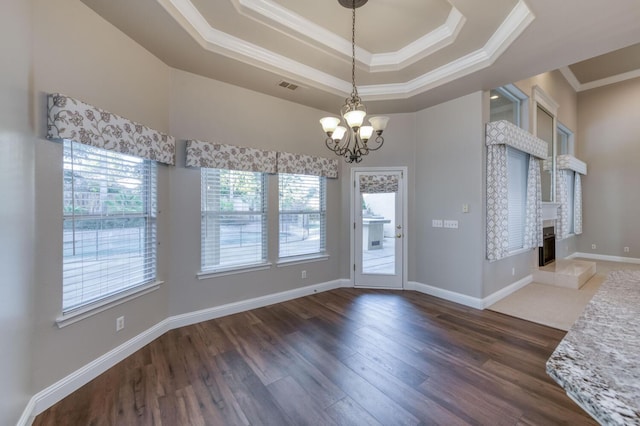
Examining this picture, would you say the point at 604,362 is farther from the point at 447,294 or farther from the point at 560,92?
the point at 560,92

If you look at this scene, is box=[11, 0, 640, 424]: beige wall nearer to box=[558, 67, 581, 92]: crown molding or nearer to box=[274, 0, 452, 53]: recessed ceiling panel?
box=[558, 67, 581, 92]: crown molding

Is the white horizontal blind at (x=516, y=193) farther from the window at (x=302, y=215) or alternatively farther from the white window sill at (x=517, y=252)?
the window at (x=302, y=215)

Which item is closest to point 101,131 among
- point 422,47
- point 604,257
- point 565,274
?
point 422,47

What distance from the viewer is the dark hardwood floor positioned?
1.93 m

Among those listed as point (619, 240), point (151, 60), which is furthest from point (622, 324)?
point (619, 240)

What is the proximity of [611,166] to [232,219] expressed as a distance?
29.8 ft

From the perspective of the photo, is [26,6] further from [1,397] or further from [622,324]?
[622,324]

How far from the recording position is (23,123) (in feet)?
6.03

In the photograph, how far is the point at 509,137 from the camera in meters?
3.89

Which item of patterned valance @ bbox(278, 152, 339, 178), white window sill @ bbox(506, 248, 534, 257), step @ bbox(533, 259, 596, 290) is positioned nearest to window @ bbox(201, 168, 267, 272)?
patterned valance @ bbox(278, 152, 339, 178)

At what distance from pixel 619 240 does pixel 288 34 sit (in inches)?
353

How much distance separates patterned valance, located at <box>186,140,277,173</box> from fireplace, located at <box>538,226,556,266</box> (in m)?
5.40

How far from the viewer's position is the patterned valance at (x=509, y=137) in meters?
3.80

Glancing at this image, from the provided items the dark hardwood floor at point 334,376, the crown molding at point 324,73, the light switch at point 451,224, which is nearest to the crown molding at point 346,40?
the crown molding at point 324,73
